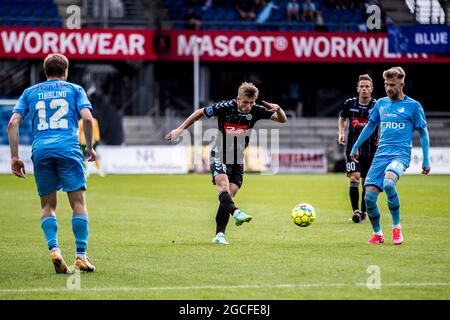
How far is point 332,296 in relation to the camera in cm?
776

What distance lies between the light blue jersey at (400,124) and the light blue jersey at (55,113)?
13.9ft

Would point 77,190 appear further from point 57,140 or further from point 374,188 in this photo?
point 374,188

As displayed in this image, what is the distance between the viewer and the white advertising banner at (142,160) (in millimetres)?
34969

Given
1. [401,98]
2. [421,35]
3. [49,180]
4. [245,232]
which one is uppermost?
[421,35]

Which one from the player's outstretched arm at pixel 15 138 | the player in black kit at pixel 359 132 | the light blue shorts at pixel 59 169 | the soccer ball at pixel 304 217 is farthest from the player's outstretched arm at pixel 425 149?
the player's outstretched arm at pixel 15 138

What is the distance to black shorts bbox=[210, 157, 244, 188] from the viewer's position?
12.1 m

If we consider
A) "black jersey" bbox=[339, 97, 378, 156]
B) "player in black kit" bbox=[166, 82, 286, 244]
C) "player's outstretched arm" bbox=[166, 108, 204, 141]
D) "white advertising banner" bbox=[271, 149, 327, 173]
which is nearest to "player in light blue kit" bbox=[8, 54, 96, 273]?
"player's outstretched arm" bbox=[166, 108, 204, 141]

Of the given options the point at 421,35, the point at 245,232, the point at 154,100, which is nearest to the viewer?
the point at 245,232

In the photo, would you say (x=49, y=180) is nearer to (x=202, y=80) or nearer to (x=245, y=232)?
(x=245, y=232)

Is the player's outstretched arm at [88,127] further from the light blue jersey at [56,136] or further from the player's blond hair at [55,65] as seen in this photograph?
the player's blond hair at [55,65]

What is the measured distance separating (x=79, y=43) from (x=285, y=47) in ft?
26.1
